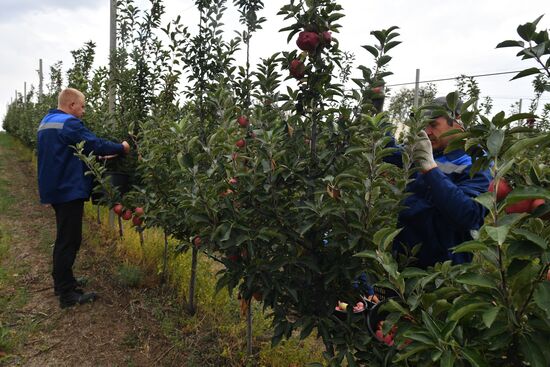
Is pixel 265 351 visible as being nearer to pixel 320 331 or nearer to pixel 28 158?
pixel 320 331

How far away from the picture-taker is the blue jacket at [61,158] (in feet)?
11.5

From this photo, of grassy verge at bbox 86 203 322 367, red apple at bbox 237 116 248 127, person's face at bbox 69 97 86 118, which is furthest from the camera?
person's face at bbox 69 97 86 118

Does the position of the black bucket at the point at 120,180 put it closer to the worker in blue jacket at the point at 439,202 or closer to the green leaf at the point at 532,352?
→ the worker in blue jacket at the point at 439,202

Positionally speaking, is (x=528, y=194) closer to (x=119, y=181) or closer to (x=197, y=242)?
(x=197, y=242)

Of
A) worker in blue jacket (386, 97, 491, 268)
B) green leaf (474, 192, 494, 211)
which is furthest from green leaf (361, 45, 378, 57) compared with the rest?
green leaf (474, 192, 494, 211)

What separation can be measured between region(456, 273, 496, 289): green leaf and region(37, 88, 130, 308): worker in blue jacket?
331 cm

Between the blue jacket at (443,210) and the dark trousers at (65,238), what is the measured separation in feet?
9.36

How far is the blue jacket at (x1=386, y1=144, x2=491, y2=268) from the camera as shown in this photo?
170 centimetres

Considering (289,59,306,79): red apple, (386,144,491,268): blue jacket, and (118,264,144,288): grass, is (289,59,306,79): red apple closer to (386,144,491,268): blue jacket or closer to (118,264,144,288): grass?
(386,144,491,268): blue jacket

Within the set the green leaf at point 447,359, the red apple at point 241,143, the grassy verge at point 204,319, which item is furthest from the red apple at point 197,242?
the green leaf at point 447,359

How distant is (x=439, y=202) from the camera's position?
1.72 meters

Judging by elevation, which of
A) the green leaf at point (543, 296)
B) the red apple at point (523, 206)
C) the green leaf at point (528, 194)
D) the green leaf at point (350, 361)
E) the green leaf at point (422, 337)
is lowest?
the green leaf at point (350, 361)

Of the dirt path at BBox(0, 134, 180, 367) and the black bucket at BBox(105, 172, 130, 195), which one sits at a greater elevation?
the black bucket at BBox(105, 172, 130, 195)

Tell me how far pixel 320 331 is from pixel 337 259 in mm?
313
